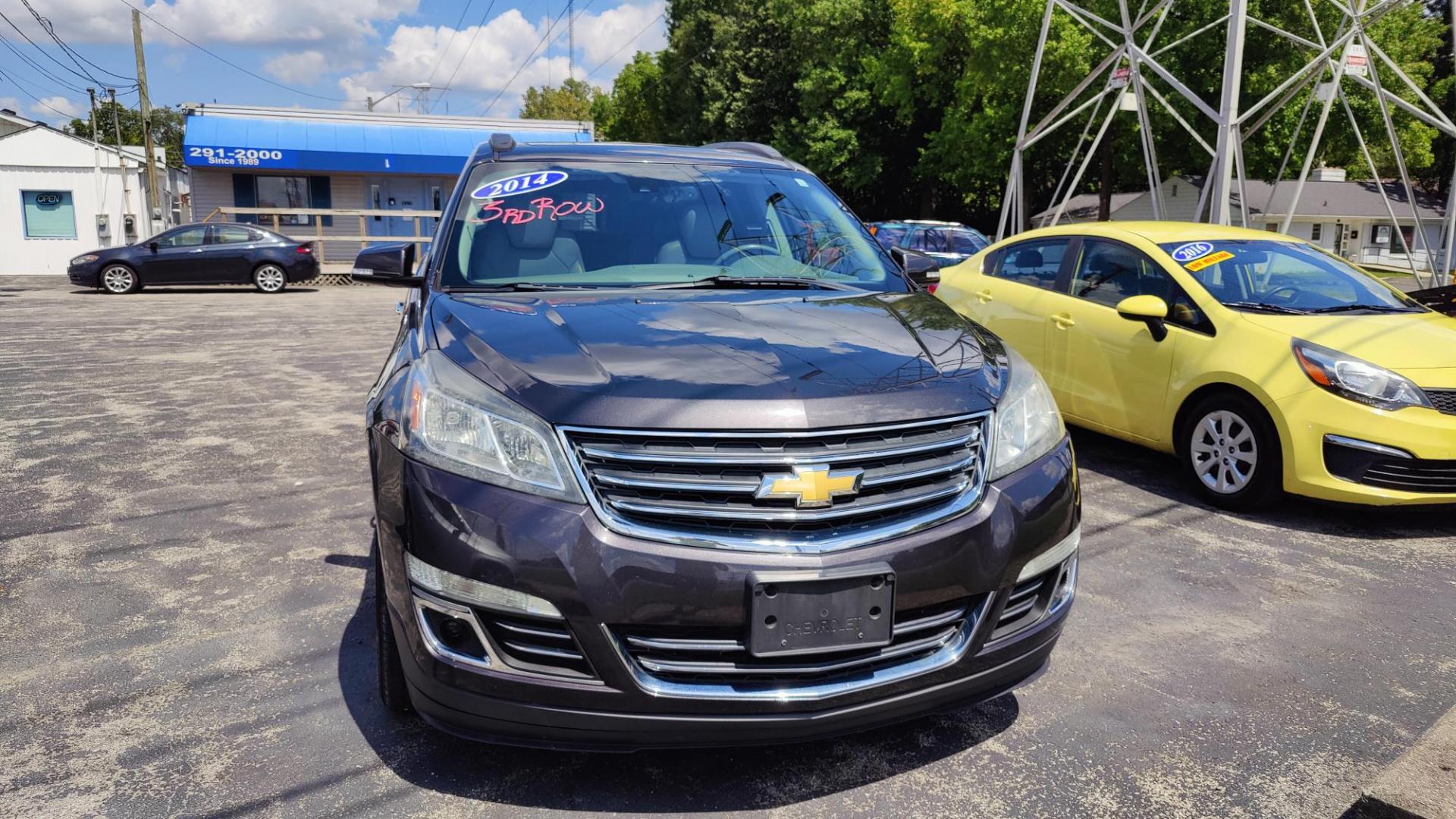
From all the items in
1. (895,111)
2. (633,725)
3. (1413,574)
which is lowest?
(1413,574)

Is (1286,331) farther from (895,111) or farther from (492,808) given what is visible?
(895,111)

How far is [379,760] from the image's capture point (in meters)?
2.73

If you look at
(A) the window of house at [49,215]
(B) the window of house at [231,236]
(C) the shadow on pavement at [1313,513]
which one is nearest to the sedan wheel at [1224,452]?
(C) the shadow on pavement at [1313,513]

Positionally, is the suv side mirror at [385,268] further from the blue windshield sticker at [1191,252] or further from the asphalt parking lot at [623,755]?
the blue windshield sticker at [1191,252]

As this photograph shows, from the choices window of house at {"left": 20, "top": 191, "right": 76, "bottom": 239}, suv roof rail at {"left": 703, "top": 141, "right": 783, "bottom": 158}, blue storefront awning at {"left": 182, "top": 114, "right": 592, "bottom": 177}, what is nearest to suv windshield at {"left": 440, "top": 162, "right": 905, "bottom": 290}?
suv roof rail at {"left": 703, "top": 141, "right": 783, "bottom": 158}

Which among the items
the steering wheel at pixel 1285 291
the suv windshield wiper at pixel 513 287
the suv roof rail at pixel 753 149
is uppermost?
the suv roof rail at pixel 753 149

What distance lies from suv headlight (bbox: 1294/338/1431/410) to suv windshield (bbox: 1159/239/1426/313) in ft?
1.93

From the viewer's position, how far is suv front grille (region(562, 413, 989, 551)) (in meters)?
2.23

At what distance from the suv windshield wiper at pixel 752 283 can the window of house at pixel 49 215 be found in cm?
3588

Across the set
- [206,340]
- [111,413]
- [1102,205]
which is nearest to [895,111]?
[1102,205]

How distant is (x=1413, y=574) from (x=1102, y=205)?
30.9 metres

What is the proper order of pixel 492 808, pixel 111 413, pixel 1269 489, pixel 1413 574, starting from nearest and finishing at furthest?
1. pixel 492 808
2. pixel 1413 574
3. pixel 1269 489
4. pixel 111 413

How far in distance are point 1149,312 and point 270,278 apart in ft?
63.1

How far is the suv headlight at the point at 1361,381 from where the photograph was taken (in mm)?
4809
